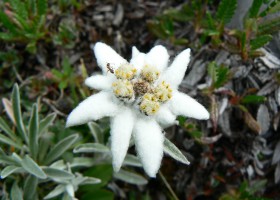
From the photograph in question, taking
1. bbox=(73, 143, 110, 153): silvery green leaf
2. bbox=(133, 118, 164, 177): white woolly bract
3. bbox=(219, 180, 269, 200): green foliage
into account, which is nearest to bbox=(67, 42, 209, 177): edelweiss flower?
bbox=(133, 118, 164, 177): white woolly bract

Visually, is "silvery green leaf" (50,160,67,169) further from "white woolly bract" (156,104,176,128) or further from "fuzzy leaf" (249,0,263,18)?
"fuzzy leaf" (249,0,263,18)

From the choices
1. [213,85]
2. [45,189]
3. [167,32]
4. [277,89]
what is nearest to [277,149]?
[277,89]

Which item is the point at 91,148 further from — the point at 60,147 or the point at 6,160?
the point at 6,160

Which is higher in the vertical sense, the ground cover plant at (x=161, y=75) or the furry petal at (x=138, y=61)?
the furry petal at (x=138, y=61)

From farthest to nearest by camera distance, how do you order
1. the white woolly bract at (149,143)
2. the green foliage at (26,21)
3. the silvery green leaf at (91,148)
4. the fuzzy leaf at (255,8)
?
the green foliage at (26,21) → the fuzzy leaf at (255,8) → the silvery green leaf at (91,148) → the white woolly bract at (149,143)

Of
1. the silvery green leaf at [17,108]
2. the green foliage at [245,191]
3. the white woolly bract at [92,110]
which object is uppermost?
the white woolly bract at [92,110]

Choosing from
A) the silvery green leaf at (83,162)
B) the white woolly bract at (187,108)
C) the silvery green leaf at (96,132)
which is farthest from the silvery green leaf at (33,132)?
the white woolly bract at (187,108)

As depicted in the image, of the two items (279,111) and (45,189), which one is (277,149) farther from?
(45,189)

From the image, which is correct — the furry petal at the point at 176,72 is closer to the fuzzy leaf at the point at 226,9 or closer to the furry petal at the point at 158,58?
the furry petal at the point at 158,58
